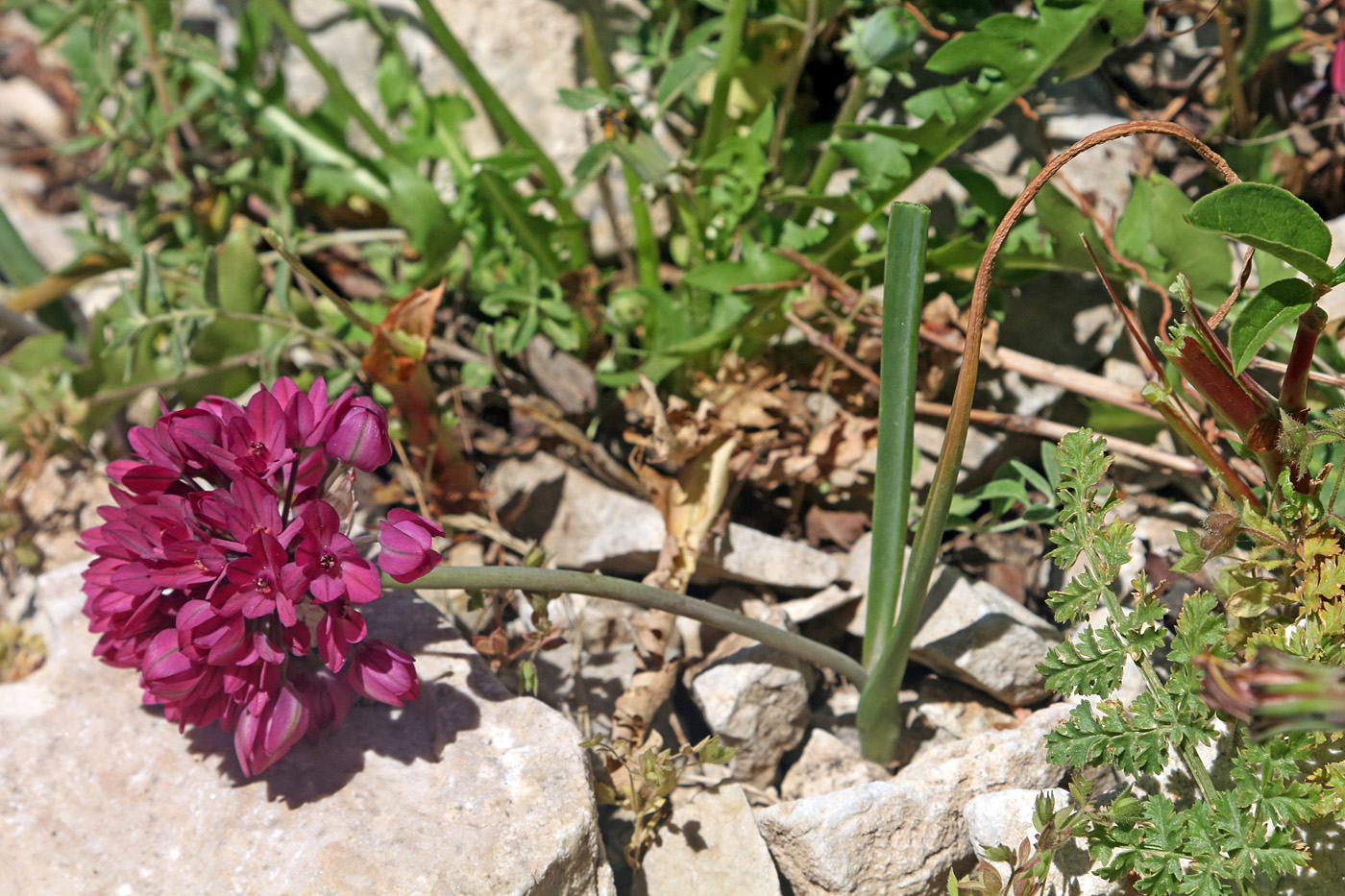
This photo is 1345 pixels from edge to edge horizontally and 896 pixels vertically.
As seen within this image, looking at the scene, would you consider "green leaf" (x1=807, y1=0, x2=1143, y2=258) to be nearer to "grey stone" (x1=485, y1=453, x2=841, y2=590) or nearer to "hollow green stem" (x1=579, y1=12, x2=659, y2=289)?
"hollow green stem" (x1=579, y1=12, x2=659, y2=289)

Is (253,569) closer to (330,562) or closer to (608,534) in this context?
(330,562)

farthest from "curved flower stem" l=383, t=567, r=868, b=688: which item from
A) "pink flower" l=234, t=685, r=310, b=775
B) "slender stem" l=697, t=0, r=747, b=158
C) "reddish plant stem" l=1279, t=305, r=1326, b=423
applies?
"slender stem" l=697, t=0, r=747, b=158

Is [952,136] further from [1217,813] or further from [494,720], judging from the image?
[494,720]

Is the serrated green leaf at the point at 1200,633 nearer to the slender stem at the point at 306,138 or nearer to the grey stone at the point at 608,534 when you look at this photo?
the grey stone at the point at 608,534

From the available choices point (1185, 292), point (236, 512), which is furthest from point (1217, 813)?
point (236, 512)

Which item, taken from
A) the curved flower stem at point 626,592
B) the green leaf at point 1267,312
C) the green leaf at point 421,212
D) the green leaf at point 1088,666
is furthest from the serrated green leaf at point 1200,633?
the green leaf at point 421,212

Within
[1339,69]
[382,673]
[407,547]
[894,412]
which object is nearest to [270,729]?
[382,673]
